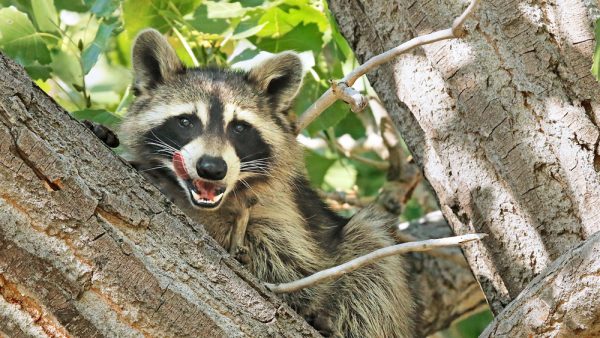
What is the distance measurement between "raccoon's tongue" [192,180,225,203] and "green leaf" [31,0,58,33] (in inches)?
55.5

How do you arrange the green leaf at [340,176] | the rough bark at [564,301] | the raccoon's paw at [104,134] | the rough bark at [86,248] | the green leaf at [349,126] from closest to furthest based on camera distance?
1. the rough bark at [86,248]
2. the rough bark at [564,301]
3. the raccoon's paw at [104,134]
4. the green leaf at [349,126]
5. the green leaf at [340,176]

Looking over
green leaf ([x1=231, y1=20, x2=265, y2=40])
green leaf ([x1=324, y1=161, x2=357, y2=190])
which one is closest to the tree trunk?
green leaf ([x1=231, y1=20, x2=265, y2=40])

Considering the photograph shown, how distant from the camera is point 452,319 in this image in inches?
244

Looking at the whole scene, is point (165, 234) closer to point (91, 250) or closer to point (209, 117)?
Answer: point (91, 250)

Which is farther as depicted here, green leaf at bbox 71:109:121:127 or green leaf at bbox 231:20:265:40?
green leaf at bbox 231:20:265:40

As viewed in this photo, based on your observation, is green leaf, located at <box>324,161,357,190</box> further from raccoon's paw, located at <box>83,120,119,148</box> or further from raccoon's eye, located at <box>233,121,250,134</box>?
raccoon's paw, located at <box>83,120,119,148</box>

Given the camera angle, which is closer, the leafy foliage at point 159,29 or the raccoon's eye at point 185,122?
the raccoon's eye at point 185,122

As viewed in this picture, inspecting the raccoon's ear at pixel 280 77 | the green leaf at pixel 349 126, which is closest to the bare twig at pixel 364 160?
the green leaf at pixel 349 126

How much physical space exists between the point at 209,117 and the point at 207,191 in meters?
0.51

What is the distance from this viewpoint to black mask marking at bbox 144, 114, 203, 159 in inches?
176

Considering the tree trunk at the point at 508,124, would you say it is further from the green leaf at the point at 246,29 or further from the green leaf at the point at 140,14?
the green leaf at the point at 140,14

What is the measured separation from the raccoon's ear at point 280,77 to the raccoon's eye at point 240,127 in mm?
383

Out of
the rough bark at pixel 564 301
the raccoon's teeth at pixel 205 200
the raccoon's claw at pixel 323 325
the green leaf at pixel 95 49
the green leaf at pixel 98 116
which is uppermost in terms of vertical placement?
the green leaf at pixel 95 49

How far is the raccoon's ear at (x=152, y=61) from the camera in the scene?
15.5ft
